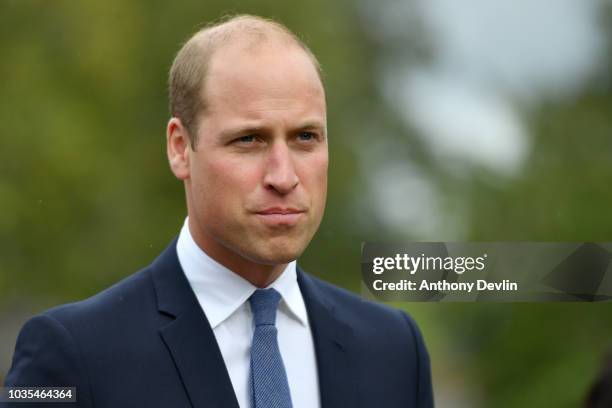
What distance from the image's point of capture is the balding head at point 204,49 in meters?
3.40

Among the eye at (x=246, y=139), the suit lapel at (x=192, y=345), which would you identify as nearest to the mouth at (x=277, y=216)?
the eye at (x=246, y=139)

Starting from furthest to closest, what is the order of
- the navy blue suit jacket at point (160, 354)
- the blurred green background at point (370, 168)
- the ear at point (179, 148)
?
the blurred green background at point (370, 168)
the ear at point (179, 148)
the navy blue suit jacket at point (160, 354)

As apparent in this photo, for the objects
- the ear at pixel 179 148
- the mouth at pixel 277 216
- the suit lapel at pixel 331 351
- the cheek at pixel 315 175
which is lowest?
the suit lapel at pixel 331 351

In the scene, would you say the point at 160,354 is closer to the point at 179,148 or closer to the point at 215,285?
the point at 215,285

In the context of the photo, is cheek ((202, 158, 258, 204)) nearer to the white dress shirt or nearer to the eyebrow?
the eyebrow

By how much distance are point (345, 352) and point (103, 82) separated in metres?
6.42

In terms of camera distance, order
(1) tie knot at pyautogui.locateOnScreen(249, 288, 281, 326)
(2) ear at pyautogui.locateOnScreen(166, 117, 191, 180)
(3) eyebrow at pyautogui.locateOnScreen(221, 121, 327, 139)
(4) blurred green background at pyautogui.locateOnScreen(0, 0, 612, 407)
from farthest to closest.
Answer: (4) blurred green background at pyautogui.locateOnScreen(0, 0, 612, 407), (2) ear at pyautogui.locateOnScreen(166, 117, 191, 180), (1) tie knot at pyautogui.locateOnScreen(249, 288, 281, 326), (3) eyebrow at pyautogui.locateOnScreen(221, 121, 327, 139)

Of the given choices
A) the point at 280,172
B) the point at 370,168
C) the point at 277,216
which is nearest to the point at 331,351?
the point at 277,216

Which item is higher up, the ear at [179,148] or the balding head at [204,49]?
the balding head at [204,49]

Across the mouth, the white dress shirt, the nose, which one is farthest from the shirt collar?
the nose

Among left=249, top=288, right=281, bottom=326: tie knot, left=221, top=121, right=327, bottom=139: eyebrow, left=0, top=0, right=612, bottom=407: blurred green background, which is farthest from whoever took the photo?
left=0, top=0, right=612, bottom=407: blurred green background

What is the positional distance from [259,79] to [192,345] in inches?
33.0

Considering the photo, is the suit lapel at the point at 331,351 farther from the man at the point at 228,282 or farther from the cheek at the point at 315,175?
the cheek at the point at 315,175

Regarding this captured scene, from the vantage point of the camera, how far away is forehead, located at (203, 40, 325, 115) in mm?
3305
